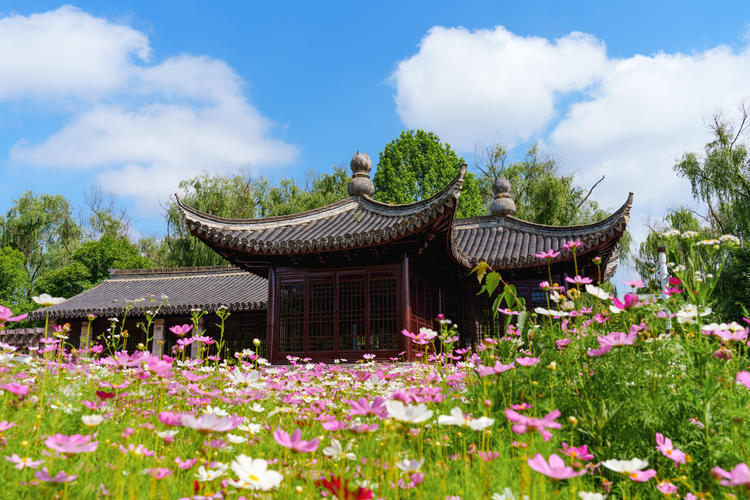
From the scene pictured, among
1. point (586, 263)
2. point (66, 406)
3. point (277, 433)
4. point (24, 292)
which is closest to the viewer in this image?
point (277, 433)

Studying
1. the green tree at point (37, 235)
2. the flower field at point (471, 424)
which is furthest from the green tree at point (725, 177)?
the green tree at point (37, 235)

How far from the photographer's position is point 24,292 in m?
24.3

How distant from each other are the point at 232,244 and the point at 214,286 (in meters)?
8.23

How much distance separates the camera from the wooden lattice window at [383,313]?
30.3ft

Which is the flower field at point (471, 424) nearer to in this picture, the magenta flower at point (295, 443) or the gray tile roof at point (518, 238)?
the magenta flower at point (295, 443)

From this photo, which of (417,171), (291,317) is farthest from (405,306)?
(417,171)

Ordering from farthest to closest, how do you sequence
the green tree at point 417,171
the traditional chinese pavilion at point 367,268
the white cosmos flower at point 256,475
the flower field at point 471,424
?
the green tree at point 417,171
the traditional chinese pavilion at point 367,268
the flower field at point 471,424
the white cosmos flower at point 256,475

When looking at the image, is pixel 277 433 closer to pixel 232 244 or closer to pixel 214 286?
pixel 232 244

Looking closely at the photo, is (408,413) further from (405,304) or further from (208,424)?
(405,304)

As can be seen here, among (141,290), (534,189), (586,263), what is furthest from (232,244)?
(534,189)

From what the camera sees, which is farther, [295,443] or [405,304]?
[405,304]

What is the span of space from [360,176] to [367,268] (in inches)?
137

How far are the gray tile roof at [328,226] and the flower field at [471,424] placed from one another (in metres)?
4.70

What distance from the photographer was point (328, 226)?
36.2 feet
